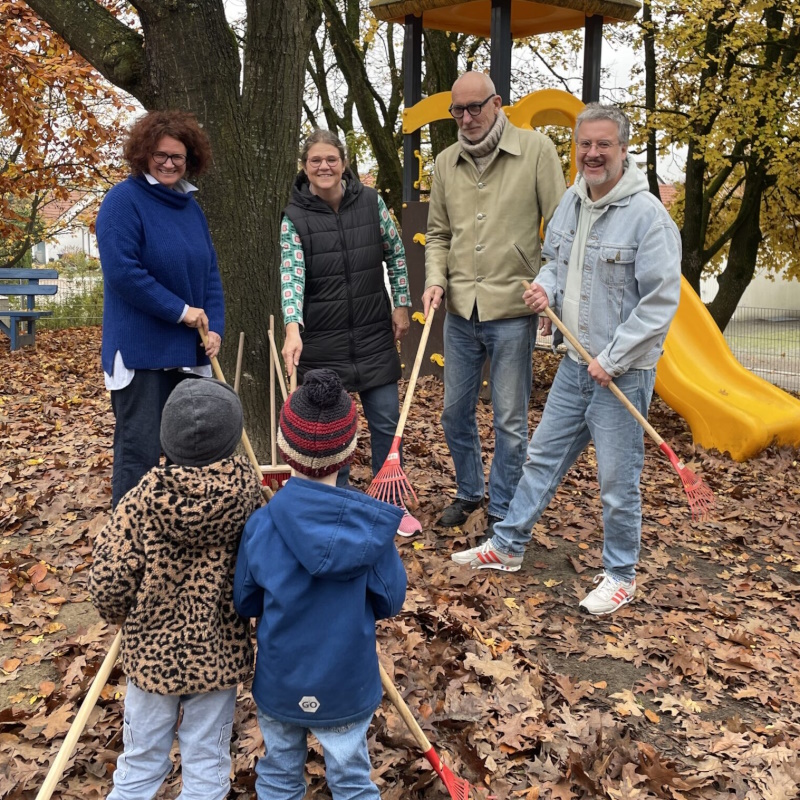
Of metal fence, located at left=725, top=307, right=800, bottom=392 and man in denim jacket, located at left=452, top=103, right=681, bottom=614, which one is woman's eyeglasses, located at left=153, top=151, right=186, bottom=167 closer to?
man in denim jacket, located at left=452, top=103, right=681, bottom=614

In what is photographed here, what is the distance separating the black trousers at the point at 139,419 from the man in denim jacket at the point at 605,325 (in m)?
1.65

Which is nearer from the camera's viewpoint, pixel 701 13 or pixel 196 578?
pixel 196 578

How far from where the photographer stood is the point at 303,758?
221 cm

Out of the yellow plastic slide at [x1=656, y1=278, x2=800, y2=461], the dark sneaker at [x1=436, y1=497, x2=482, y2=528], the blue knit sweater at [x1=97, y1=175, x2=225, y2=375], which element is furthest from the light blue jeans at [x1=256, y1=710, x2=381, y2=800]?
the yellow plastic slide at [x1=656, y1=278, x2=800, y2=461]

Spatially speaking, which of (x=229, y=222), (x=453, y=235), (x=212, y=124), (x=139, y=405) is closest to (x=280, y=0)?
(x=212, y=124)

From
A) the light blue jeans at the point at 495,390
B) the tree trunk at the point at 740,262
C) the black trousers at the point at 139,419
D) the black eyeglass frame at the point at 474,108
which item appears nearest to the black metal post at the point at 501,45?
the black eyeglass frame at the point at 474,108

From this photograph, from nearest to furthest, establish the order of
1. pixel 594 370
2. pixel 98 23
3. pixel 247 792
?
pixel 247 792
pixel 594 370
pixel 98 23

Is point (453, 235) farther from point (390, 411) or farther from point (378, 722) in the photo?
point (378, 722)

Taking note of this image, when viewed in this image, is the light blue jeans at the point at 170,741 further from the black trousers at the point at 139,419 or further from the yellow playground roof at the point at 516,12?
the yellow playground roof at the point at 516,12

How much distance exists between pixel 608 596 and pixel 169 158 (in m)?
2.74

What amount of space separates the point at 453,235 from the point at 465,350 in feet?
1.95

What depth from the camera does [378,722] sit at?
2.97 meters

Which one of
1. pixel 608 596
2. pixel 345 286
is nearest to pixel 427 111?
pixel 345 286

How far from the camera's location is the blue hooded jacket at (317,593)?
197cm
